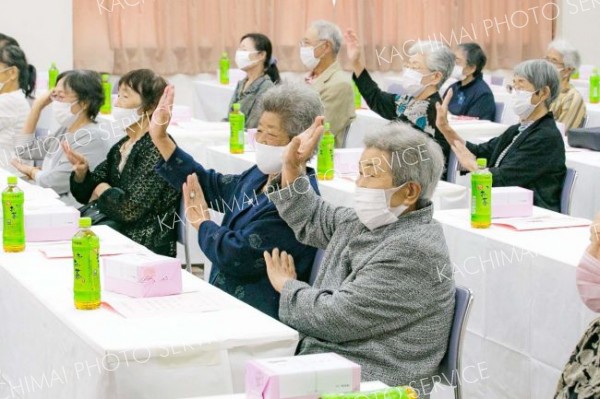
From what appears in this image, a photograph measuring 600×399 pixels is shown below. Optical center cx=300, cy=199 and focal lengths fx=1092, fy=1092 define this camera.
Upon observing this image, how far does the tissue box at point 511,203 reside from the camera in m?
3.41

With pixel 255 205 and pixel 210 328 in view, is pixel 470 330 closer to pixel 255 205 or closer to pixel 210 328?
pixel 255 205

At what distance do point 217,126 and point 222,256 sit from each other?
2.76m

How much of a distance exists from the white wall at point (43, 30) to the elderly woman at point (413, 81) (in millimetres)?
3094

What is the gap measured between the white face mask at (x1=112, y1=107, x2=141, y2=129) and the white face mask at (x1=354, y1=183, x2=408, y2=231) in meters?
1.67

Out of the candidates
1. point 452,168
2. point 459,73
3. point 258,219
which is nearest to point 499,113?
point 459,73

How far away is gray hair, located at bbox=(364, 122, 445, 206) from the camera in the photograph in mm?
2486

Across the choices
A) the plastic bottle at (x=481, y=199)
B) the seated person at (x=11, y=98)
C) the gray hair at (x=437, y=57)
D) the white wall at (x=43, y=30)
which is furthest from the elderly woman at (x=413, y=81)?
the white wall at (x=43, y=30)

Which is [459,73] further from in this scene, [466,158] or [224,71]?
[466,158]

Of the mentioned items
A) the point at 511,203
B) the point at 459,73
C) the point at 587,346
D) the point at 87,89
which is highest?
the point at 87,89

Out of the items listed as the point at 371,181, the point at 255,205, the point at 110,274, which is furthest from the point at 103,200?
the point at 371,181

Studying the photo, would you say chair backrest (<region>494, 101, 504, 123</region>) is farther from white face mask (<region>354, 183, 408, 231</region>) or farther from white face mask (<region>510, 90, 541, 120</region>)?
white face mask (<region>354, 183, 408, 231</region>)

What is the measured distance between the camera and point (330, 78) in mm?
5750

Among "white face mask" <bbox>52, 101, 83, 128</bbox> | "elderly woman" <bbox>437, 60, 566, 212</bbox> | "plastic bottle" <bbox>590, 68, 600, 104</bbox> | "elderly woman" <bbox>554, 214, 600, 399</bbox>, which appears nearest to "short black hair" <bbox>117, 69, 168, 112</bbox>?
"white face mask" <bbox>52, 101, 83, 128</bbox>

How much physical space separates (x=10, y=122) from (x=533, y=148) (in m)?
2.76
